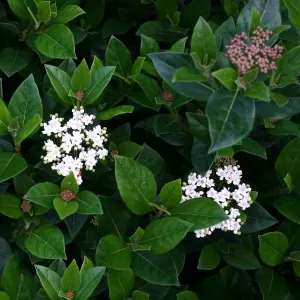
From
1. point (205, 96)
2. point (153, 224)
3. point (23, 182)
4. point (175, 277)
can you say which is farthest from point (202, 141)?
point (23, 182)

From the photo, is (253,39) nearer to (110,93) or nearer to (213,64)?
(213,64)

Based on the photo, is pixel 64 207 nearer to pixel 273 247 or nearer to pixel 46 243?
pixel 46 243

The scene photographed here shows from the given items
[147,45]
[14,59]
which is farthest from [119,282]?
[14,59]

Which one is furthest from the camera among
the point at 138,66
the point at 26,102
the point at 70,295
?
the point at 138,66

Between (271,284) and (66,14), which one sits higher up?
(66,14)

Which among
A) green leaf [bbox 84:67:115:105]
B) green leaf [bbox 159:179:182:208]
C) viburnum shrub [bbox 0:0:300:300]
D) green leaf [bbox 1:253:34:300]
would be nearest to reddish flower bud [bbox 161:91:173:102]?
viburnum shrub [bbox 0:0:300:300]
